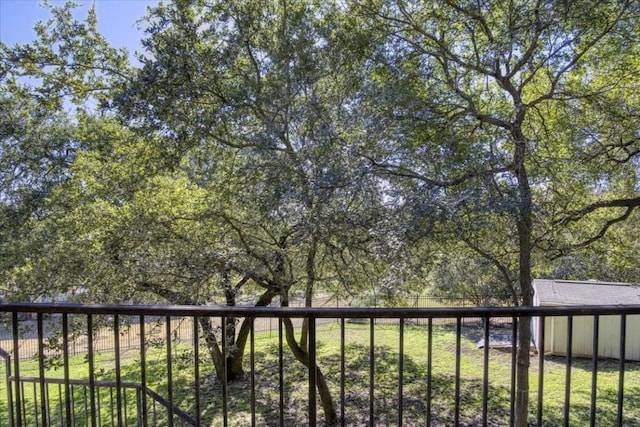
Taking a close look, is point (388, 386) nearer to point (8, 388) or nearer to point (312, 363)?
point (8, 388)

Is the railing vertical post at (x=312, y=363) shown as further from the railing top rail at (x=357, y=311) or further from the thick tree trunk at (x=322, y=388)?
the thick tree trunk at (x=322, y=388)

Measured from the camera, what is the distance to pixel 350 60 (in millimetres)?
4797

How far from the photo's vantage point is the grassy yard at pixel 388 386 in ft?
23.4

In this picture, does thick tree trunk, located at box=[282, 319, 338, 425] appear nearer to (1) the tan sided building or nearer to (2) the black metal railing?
(2) the black metal railing

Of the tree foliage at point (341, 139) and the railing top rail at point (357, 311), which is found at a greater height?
the tree foliage at point (341, 139)

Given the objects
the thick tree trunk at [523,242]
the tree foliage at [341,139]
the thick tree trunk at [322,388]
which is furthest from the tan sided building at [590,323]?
the thick tree trunk at [322,388]

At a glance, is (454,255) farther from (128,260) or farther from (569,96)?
(128,260)

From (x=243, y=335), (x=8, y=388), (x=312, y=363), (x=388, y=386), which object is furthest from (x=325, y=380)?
(x=312, y=363)

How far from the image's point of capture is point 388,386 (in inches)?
340

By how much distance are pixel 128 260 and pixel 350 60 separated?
3.75 meters

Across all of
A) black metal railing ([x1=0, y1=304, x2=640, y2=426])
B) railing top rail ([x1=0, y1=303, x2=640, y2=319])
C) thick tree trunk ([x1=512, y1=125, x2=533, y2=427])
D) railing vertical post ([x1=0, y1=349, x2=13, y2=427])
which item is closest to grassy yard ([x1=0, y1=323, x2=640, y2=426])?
black metal railing ([x1=0, y1=304, x2=640, y2=426])

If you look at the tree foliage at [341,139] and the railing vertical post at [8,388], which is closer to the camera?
the railing vertical post at [8,388]

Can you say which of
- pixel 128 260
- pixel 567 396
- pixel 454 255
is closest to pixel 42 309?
pixel 567 396

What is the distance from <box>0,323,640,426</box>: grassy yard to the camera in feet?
23.4
